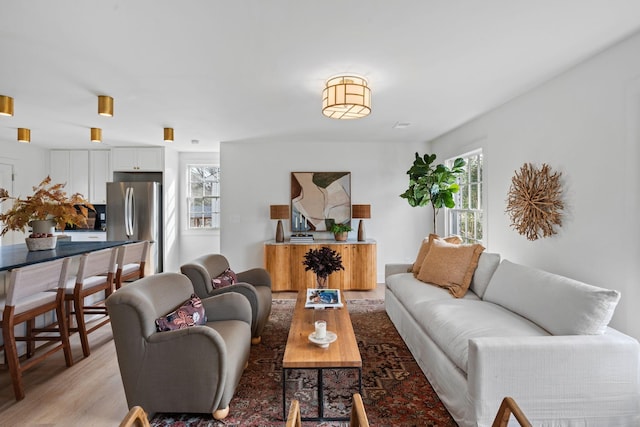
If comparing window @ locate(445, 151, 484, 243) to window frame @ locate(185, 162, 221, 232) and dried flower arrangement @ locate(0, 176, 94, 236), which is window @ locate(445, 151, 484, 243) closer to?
window frame @ locate(185, 162, 221, 232)

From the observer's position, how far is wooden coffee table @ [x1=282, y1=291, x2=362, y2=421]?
1.89 m

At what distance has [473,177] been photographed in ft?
14.5

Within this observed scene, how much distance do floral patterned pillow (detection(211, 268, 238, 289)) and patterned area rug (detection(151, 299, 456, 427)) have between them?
661 millimetres

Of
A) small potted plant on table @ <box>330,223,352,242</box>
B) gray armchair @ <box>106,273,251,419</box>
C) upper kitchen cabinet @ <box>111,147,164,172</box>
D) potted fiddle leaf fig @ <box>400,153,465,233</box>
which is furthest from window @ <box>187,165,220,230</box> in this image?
gray armchair @ <box>106,273,251,419</box>

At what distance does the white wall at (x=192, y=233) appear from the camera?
250 inches

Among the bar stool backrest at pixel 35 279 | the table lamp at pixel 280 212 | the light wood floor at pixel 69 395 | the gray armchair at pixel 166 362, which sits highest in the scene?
the table lamp at pixel 280 212

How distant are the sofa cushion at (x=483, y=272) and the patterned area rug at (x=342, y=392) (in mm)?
887

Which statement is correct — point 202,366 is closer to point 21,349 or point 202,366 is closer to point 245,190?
Answer: point 21,349

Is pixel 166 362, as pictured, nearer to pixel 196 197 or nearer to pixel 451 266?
pixel 451 266

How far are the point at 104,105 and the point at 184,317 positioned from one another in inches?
90.7

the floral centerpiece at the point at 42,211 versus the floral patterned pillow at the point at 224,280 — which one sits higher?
the floral centerpiece at the point at 42,211

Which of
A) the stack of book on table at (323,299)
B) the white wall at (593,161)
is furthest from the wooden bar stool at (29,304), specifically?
the white wall at (593,161)

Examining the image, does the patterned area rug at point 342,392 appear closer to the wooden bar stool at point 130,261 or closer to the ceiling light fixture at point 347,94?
the wooden bar stool at point 130,261

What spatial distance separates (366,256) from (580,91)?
3.30 meters
